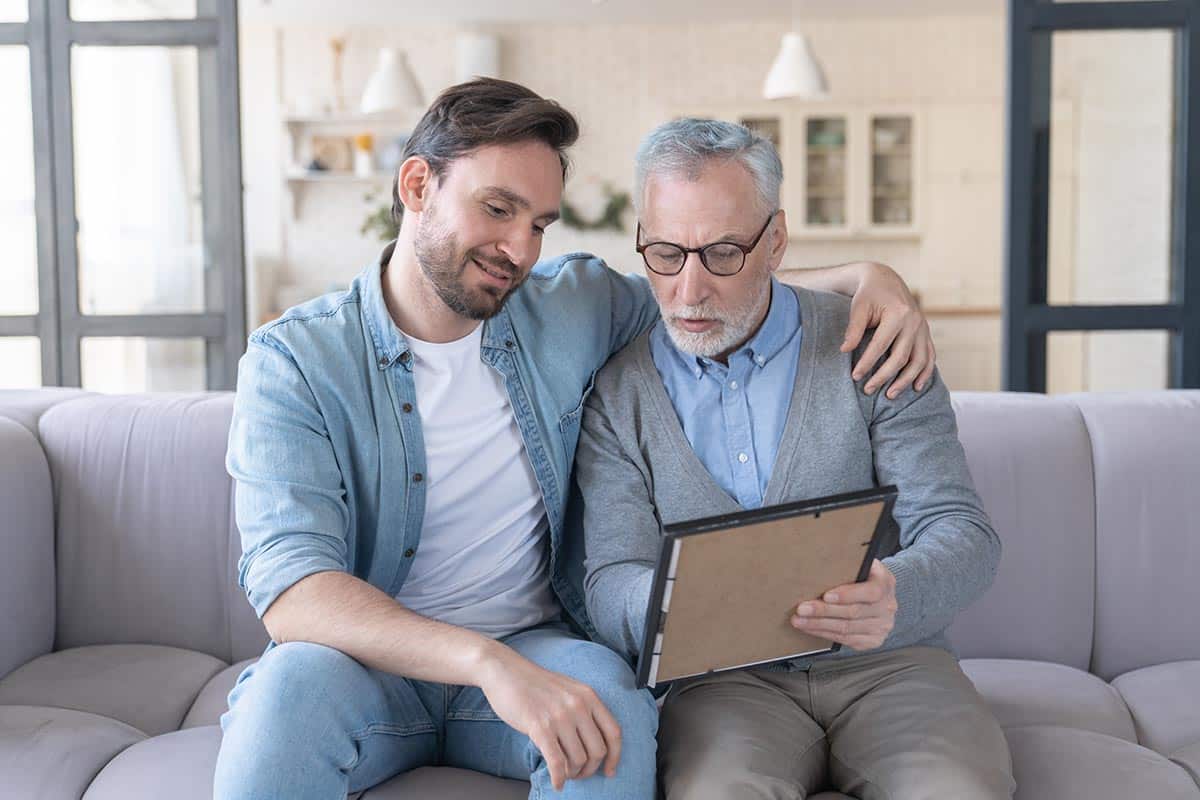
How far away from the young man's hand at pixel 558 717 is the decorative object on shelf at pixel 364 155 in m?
6.79

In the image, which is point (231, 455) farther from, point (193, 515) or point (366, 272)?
point (193, 515)

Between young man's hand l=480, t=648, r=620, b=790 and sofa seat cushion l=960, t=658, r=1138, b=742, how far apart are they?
775mm

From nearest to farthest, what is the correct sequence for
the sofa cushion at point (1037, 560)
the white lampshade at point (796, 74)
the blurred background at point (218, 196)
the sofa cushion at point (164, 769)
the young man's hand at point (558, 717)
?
1. the young man's hand at point (558, 717)
2. the sofa cushion at point (164, 769)
3. the sofa cushion at point (1037, 560)
4. the blurred background at point (218, 196)
5. the white lampshade at point (796, 74)

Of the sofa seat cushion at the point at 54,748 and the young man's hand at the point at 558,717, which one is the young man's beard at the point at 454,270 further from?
the sofa seat cushion at the point at 54,748

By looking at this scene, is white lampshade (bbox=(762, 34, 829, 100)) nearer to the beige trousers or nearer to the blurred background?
the blurred background

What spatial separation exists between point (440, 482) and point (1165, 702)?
48.9 inches

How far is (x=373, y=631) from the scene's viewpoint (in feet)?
4.98

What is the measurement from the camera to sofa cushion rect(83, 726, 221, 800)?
5.28ft

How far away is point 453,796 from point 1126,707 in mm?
1146

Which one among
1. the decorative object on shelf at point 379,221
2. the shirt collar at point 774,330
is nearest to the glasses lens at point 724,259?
the shirt collar at point 774,330

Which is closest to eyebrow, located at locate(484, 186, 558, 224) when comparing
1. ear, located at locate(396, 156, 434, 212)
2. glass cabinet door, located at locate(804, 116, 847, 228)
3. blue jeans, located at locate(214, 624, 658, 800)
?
ear, located at locate(396, 156, 434, 212)

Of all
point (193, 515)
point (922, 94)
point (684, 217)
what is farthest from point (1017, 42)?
point (922, 94)

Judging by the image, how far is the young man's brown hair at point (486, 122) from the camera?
1722mm

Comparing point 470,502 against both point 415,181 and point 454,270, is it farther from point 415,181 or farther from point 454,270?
point 415,181
